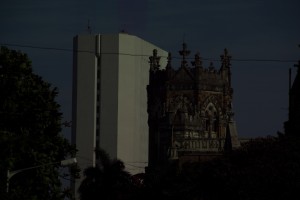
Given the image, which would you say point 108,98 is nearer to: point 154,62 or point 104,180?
point 154,62

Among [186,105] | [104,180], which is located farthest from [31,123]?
[186,105]

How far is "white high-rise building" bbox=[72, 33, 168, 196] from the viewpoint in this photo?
194 m

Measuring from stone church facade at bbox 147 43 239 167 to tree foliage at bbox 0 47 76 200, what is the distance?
1714 inches

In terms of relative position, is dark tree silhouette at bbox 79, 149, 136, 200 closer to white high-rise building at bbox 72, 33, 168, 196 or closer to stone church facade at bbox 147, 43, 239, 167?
stone church facade at bbox 147, 43, 239, 167

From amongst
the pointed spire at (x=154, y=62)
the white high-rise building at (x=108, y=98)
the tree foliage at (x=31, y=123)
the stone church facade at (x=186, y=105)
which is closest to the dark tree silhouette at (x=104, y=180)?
the stone church facade at (x=186, y=105)

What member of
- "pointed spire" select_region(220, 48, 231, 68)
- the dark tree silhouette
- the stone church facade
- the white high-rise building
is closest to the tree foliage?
the dark tree silhouette

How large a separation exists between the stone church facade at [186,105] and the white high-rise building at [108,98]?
6427 centimetres

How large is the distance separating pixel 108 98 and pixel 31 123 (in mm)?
140074

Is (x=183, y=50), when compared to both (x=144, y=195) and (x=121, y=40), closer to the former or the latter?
(x=144, y=195)

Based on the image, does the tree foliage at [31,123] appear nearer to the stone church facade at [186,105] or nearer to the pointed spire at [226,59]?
the stone church facade at [186,105]

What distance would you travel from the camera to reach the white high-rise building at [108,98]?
635ft

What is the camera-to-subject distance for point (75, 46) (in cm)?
19712

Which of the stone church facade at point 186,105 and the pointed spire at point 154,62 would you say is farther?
the pointed spire at point 154,62

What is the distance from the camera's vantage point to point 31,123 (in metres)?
56.9
